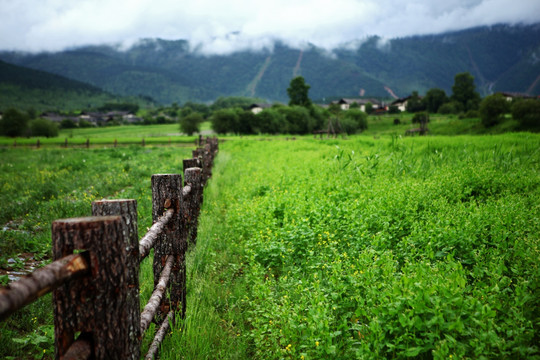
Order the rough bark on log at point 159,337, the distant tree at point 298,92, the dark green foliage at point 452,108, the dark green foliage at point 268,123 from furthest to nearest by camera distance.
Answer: the dark green foliage at point 452,108 → the distant tree at point 298,92 → the dark green foliage at point 268,123 → the rough bark on log at point 159,337

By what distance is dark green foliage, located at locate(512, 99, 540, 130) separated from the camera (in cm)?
4792

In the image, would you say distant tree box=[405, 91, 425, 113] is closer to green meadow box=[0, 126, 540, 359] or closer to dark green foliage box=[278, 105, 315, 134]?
dark green foliage box=[278, 105, 315, 134]

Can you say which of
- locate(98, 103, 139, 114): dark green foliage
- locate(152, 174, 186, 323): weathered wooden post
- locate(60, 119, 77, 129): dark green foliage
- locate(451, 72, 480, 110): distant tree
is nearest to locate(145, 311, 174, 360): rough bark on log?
locate(152, 174, 186, 323): weathered wooden post

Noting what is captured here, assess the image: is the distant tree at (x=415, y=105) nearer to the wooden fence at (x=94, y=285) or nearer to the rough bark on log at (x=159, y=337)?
the rough bark on log at (x=159, y=337)

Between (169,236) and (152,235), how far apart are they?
0.73 metres

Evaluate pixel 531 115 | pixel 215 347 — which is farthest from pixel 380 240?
pixel 531 115

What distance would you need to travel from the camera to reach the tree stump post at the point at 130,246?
1.98 metres

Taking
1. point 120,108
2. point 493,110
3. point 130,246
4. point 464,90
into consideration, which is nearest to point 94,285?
point 130,246

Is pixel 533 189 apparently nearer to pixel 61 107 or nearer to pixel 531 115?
pixel 531 115

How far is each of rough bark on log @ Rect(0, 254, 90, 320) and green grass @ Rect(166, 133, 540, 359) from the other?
1931mm

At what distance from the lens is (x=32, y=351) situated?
3.30 metres

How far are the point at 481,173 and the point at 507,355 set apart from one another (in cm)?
521

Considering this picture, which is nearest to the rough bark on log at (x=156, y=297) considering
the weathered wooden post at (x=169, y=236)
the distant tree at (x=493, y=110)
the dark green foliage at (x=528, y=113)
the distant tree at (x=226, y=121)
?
the weathered wooden post at (x=169, y=236)

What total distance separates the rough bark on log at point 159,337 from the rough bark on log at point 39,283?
1570 millimetres
